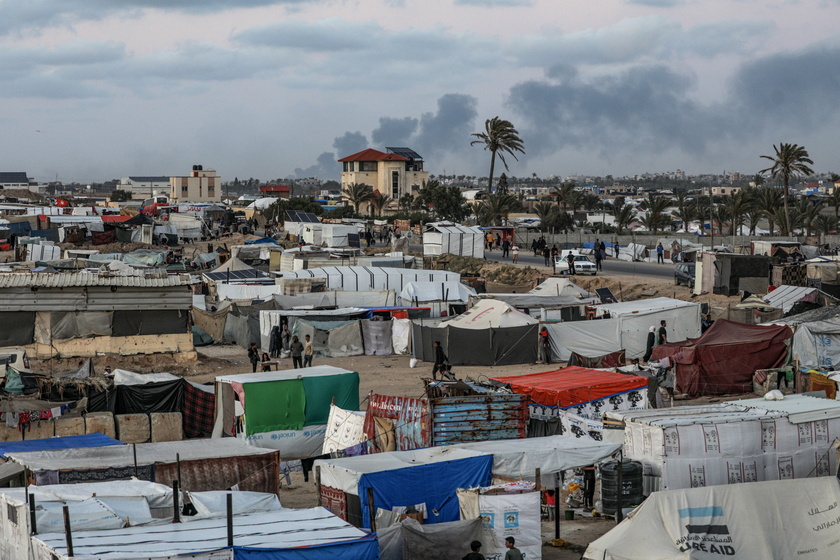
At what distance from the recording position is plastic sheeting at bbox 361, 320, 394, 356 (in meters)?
31.0

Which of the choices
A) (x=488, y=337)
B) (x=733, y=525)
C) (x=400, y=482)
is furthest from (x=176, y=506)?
(x=488, y=337)

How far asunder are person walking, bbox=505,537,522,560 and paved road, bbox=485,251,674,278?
121 ft

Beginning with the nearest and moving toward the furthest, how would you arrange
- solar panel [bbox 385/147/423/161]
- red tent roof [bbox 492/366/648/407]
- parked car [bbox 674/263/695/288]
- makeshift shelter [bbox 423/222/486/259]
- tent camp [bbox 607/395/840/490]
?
tent camp [bbox 607/395/840/490], red tent roof [bbox 492/366/648/407], parked car [bbox 674/263/695/288], makeshift shelter [bbox 423/222/486/259], solar panel [bbox 385/147/423/161]

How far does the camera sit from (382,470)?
42.5 feet

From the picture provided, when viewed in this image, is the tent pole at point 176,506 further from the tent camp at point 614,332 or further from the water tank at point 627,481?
the tent camp at point 614,332

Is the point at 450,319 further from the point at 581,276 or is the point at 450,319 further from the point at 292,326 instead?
the point at 581,276

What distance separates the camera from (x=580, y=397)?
1717cm

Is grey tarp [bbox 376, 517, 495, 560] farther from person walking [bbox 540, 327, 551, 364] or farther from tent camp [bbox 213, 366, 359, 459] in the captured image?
person walking [bbox 540, 327, 551, 364]

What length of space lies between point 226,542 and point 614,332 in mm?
19059

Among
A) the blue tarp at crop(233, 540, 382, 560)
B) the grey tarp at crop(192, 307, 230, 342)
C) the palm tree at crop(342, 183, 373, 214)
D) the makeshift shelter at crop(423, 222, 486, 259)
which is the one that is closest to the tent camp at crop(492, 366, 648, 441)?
the blue tarp at crop(233, 540, 382, 560)

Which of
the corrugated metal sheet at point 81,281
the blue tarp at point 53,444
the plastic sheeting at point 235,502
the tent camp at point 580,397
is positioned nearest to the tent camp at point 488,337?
the corrugated metal sheet at point 81,281

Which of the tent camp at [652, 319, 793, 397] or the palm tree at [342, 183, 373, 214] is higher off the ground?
the palm tree at [342, 183, 373, 214]

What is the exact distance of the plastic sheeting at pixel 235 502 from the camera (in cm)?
1238

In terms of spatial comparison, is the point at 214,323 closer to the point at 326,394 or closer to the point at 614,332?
the point at 614,332
